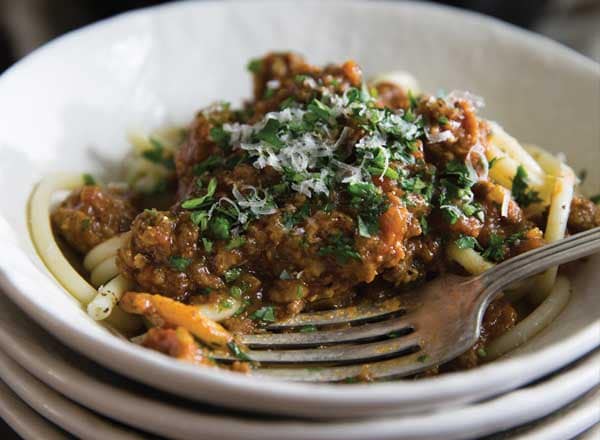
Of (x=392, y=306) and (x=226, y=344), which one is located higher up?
(x=392, y=306)

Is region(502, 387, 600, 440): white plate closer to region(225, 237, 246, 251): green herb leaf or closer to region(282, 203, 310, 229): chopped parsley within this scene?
region(282, 203, 310, 229): chopped parsley

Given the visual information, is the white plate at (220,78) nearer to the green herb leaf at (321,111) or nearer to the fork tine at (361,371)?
the fork tine at (361,371)

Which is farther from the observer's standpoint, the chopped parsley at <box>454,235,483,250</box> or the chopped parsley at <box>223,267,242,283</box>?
the chopped parsley at <box>454,235,483,250</box>

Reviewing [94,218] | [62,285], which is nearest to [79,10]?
[94,218]

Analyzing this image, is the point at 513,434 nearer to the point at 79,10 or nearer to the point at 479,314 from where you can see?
the point at 479,314

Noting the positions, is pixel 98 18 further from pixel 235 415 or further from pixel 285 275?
pixel 235 415

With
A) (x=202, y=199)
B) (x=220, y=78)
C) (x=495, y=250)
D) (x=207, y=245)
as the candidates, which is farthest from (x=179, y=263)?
(x=220, y=78)

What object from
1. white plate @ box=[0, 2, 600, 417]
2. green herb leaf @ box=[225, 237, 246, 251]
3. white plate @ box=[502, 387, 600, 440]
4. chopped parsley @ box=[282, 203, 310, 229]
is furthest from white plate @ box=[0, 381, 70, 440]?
white plate @ box=[502, 387, 600, 440]

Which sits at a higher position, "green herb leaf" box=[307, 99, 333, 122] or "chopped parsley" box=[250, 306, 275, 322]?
"green herb leaf" box=[307, 99, 333, 122]
